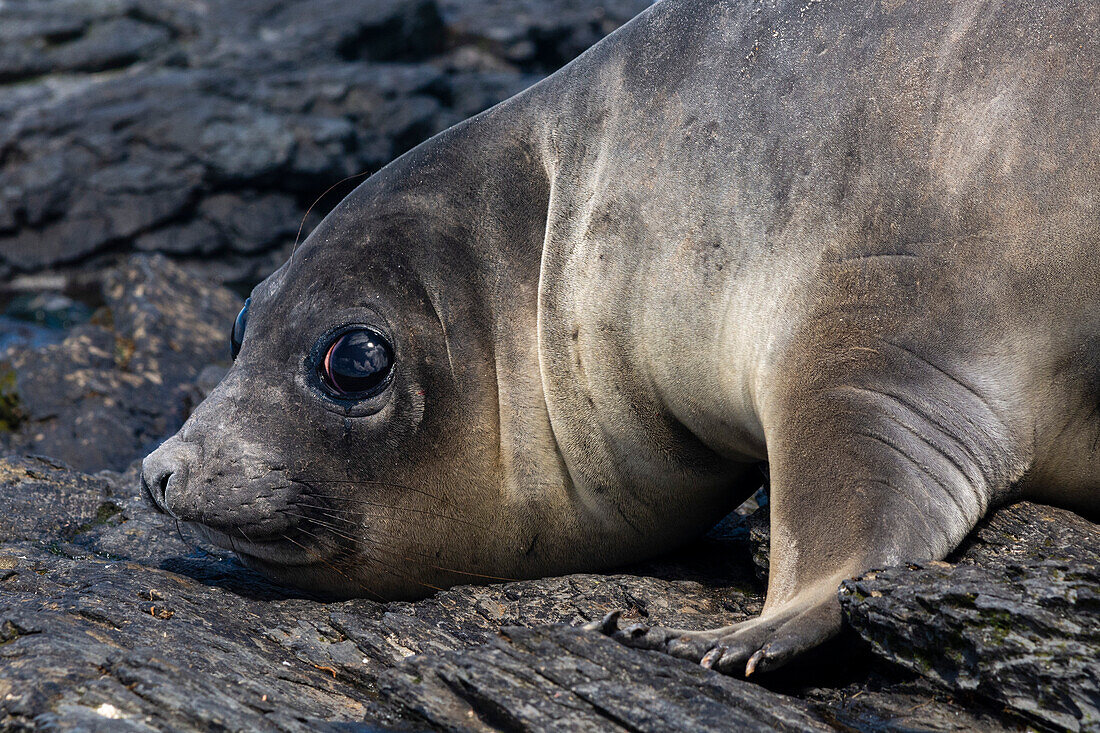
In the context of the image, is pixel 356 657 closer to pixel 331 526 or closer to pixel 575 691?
pixel 331 526

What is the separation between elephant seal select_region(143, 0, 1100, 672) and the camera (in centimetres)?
318

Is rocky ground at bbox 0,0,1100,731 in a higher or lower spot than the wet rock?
lower

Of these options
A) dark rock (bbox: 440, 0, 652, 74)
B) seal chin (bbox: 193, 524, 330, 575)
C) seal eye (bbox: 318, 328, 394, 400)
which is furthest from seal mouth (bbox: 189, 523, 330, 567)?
dark rock (bbox: 440, 0, 652, 74)

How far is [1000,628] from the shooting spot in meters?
2.65

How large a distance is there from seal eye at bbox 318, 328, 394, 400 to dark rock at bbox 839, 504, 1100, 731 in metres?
1.84

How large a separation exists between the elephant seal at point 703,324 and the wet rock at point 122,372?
396 cm

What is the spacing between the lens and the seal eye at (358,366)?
401 cm

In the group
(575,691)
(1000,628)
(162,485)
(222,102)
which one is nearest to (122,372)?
(162,485)

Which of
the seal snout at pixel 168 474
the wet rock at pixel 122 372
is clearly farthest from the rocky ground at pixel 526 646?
the wet rock at pixel 122 372

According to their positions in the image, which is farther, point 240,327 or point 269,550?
point 240,327

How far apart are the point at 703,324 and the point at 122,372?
20.1 feet

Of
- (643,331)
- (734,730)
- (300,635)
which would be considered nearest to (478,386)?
(643,331)

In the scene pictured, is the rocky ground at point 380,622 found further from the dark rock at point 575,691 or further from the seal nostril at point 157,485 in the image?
the seal nostril at point 157,485

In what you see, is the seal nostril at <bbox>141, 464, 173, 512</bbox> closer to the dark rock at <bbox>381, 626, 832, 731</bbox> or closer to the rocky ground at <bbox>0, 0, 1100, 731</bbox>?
the rocky ground at <bbox>0, 0, 1100, 731</bbox>
